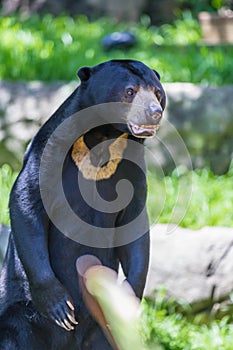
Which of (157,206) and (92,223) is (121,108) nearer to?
(92,223)

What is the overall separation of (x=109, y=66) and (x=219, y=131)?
364 cm

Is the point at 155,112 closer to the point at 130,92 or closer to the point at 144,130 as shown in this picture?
the point at 144,130

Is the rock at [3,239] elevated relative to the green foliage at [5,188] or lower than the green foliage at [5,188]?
elevated

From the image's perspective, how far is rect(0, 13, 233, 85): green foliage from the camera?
7.59 metres

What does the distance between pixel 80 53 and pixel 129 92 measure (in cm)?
480

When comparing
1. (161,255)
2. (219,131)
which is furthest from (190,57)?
(161,255)

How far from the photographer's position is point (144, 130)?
10.8 ft

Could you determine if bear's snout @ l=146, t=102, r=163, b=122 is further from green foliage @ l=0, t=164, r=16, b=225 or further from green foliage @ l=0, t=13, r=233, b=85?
green foliage @ l=0, t=13, r=233, b=85

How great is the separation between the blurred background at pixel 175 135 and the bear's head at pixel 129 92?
5.24ft

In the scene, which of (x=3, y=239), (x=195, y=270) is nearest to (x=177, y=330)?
(x=195, y=270)

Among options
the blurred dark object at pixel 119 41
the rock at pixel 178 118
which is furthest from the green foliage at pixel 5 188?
the blurred dark object at pixel 119 41

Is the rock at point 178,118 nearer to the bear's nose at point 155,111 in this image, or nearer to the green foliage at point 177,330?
the green foliage at point 177,330

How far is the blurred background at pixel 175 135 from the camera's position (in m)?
5.03

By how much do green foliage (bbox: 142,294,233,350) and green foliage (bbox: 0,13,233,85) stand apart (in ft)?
9.12
